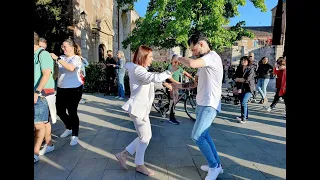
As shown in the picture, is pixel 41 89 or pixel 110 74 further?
pixel 110 74

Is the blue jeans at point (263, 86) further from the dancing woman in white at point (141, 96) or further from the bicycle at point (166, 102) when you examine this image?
the dancing woman in white at point (141, 96)

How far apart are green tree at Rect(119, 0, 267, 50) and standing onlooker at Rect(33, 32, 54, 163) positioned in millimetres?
10455

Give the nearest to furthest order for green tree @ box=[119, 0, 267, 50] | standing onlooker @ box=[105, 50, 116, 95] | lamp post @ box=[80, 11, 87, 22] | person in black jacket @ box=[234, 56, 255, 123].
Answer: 1. person in black jacket @ box=[234, 56, 255, 123]
2. standing onlooker @ box=[105, 50, 116, 95]
3. green tree @ box=[119, 0, 267, 50]
4. lamp post @ box=[80, 11, 87, 22]

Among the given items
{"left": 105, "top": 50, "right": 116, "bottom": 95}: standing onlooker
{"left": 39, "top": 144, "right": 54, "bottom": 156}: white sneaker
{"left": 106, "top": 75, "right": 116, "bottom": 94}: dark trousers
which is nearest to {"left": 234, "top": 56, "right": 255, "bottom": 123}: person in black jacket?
{"left": 39, "top": 144, "right": 54, "bottom": 156}: white sneaker

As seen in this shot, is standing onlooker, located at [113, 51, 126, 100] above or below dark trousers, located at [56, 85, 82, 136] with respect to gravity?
above

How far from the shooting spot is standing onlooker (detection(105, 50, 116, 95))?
10.0 meters

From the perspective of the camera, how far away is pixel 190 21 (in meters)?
13.8

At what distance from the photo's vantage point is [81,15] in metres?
14.4

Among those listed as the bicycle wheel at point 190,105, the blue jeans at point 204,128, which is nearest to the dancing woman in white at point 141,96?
the blue jeans at point 204,128

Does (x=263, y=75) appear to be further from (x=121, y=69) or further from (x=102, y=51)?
(x=102, y=51)

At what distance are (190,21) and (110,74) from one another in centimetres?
631

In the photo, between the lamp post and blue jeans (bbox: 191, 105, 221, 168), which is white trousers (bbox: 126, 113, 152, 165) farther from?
the lamp post

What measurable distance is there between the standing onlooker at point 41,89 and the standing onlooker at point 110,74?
6225 mm

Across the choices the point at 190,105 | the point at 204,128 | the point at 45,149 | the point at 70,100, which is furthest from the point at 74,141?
the point at 190,105
